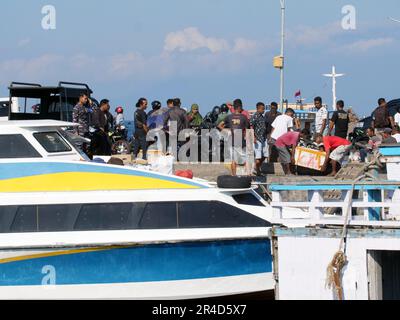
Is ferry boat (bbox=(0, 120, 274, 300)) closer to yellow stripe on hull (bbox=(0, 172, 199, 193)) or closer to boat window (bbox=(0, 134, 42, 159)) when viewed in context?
yellow stripe on hull (bbox=(0, 172, 199, 193))

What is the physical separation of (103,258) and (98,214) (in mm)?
740

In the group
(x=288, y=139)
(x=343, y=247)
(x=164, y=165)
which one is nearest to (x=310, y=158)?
(x=288, y=139)

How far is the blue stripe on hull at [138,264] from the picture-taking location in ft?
52.2

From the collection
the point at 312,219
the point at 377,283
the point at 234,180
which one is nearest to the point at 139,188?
the point at 234,180

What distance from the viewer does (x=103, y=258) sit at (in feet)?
52.2

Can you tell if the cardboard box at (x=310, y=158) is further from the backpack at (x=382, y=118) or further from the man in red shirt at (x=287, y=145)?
the backpack at (x=382, y=118)

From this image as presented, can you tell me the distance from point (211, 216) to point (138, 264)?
1.45 metres

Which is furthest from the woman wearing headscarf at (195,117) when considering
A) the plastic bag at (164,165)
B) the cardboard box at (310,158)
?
the plastic bag at (164,165)

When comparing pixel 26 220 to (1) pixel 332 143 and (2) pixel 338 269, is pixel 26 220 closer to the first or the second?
(2) pixel 338 269

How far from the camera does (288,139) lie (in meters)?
22.1

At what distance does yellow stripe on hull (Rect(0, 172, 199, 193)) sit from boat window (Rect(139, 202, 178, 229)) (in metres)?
0.36

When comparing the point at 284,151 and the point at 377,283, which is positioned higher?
the point at 284,151
